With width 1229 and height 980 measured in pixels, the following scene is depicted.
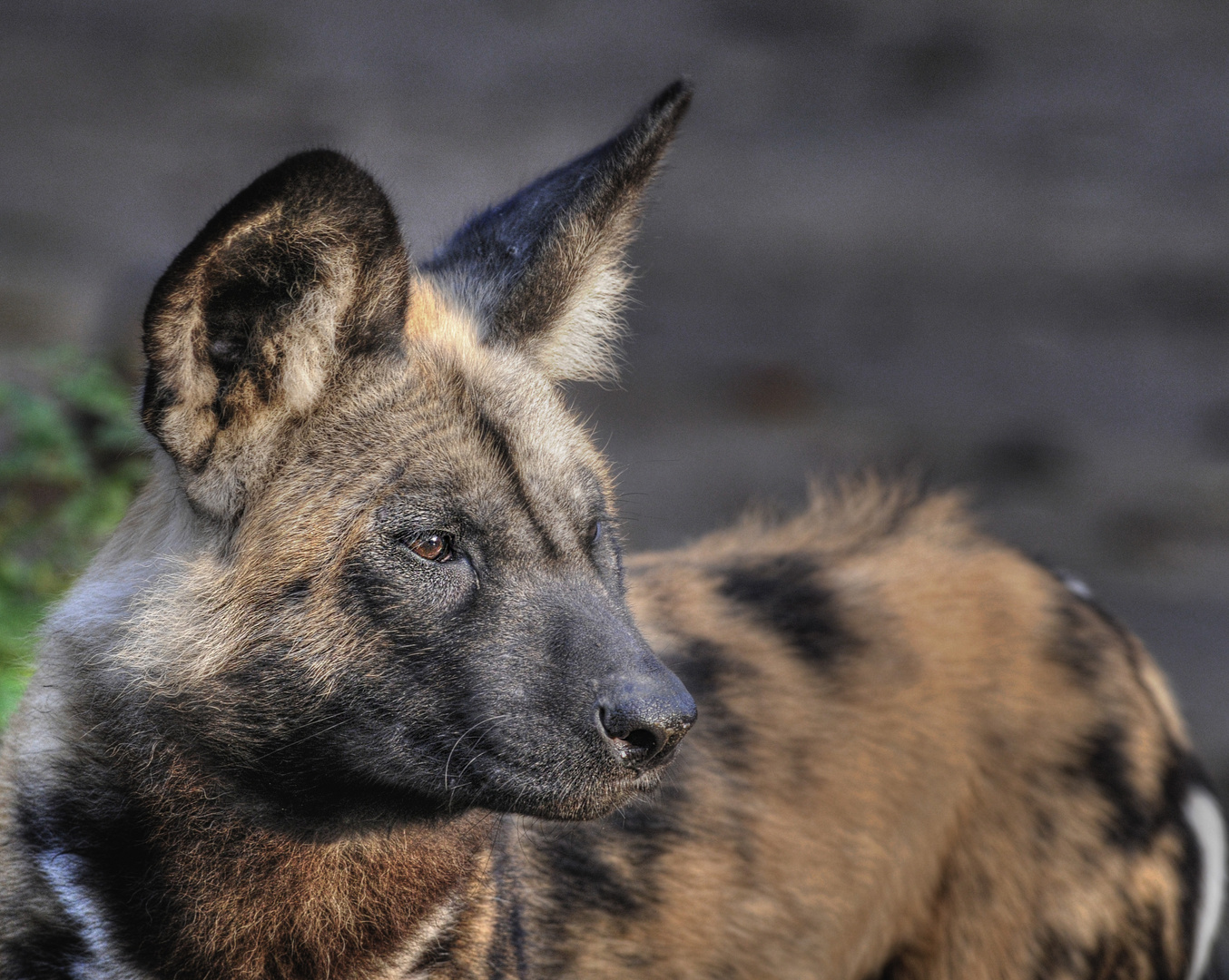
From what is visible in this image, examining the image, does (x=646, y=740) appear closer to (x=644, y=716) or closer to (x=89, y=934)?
(x=644, y=716)

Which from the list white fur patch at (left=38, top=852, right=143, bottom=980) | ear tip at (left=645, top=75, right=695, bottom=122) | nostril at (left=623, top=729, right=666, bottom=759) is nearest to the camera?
nostril at (left=623, top=729, right=666, bottom=759)

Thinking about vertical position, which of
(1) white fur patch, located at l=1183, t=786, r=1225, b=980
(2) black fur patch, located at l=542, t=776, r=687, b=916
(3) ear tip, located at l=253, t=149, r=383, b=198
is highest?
(3) ear tip, located at l=253, t=149, r=383, b=198

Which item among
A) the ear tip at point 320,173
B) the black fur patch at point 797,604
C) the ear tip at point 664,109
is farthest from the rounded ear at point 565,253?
the black fur patch at point 797,604

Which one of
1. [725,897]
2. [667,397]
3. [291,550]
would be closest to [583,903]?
[725,897]

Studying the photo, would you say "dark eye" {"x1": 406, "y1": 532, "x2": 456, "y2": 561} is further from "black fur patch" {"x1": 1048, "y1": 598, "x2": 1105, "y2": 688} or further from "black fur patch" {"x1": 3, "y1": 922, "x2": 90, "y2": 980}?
"black fur patch" {"x1": 1048, "y1": 598, "x2": 1105, "y2": 688}

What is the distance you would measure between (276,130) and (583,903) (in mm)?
4279

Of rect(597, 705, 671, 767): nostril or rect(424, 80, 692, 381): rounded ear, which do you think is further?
rect(424, 80, 692, 381): rounded ear

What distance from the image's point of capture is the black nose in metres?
2.08

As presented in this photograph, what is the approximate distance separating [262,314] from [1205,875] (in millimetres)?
2633

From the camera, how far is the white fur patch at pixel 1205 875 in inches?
129

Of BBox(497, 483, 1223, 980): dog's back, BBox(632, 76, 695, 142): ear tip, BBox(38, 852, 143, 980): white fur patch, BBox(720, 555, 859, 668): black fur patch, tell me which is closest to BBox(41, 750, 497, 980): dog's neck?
BBox(38, 852, 143, 980): white fur patch

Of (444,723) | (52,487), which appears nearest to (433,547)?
(444,723)

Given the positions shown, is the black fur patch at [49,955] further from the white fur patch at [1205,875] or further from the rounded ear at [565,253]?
the white fur patch at [1205,875]

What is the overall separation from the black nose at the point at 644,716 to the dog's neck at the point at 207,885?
1.48ft
